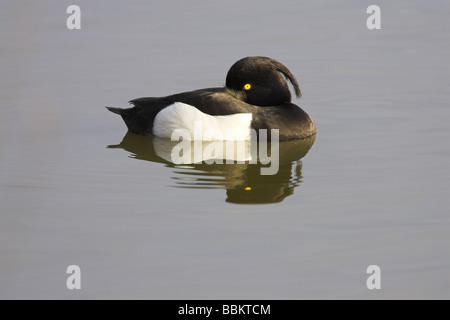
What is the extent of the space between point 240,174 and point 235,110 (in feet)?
3.61

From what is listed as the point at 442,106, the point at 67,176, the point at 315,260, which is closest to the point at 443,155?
the point at 442,106

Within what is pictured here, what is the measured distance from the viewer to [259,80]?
25.9ft

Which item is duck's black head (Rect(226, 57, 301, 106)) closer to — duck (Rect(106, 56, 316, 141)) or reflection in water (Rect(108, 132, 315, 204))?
duck (Rect(106, 56, 316, 141))

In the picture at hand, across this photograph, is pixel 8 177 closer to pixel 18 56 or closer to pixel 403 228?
pixel 403 228

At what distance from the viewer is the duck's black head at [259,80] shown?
7855mm

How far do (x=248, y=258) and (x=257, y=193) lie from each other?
146cm

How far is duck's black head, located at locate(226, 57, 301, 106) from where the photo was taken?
7855 mm

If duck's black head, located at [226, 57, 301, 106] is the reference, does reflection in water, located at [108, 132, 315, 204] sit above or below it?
below

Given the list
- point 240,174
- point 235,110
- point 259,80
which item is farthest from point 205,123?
point 240,174

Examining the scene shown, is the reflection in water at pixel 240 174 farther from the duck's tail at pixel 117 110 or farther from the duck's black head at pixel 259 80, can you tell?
the duck's black head at pixel 259 80

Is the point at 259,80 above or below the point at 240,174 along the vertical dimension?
above

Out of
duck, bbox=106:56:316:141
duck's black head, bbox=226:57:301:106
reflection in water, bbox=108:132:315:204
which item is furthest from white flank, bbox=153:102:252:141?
duck's black head, bbox=226:57:301:106

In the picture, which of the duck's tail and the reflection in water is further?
the duck's tail

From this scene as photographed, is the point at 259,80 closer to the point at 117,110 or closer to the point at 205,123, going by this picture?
the point at 205,123
